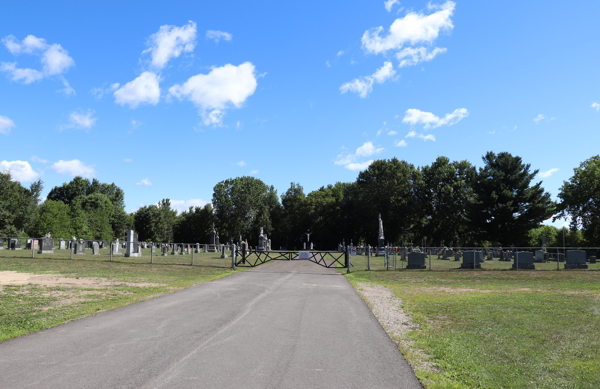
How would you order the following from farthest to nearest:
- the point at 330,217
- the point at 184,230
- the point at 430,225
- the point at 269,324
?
the point at 184,230 → the point at 330,217 → the point at 430,225 → the point at 269,324

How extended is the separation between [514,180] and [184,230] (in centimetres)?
8244

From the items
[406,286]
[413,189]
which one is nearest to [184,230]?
[413,189]

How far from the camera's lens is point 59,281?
A: 17.3m

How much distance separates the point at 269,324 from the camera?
9.22 meters

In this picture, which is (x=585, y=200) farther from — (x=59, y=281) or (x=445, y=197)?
(x=59, y=281)

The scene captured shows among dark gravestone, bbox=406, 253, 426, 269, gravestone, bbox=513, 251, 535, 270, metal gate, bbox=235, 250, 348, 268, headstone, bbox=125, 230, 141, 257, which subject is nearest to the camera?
metal gate, bbox=235, 250, 348, 268

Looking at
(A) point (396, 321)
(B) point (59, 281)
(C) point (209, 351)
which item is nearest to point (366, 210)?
(B) point (59, 281)

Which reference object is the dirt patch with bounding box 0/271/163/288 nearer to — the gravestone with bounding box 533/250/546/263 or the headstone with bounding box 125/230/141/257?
the headstone with bounding box 125/230/141/257

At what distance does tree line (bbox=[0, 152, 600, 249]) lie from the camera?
60.5 meters

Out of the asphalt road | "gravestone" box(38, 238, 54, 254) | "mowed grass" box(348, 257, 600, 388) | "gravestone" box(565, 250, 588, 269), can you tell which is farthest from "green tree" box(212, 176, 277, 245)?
the asphalt road

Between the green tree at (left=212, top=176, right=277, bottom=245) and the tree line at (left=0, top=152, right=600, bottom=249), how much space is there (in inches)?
9.6

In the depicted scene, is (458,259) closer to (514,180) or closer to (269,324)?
(514,180)

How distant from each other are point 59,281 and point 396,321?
14.5 metres

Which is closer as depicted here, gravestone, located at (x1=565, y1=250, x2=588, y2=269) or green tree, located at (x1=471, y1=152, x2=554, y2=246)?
gravestone, located at (x1=565, y1=250, x2=588, y2=269)
